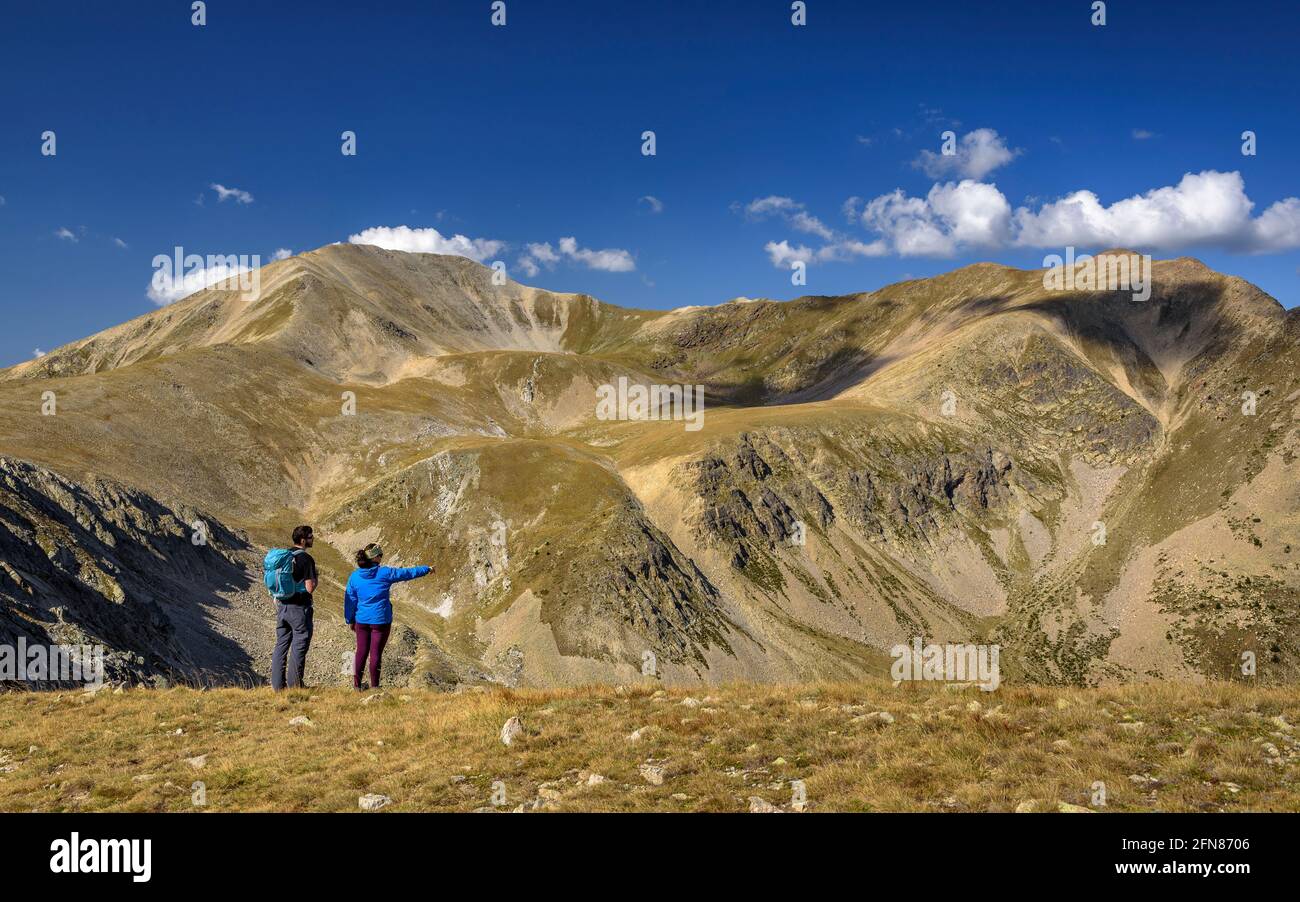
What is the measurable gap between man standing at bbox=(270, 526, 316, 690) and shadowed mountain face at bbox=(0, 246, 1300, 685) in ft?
80.1

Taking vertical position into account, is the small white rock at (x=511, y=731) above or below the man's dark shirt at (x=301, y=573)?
below

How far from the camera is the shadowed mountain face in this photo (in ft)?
233

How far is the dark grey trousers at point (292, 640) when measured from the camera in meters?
18.6

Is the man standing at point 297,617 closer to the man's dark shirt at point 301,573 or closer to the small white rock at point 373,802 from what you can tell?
the man's dark shirt at point 301,573

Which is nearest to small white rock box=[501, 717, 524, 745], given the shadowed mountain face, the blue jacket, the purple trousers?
the blue jacket

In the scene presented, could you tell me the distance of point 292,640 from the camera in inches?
762

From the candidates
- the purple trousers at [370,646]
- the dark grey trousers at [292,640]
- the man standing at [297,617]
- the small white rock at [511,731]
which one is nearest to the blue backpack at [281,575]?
the man standing at [297,617]

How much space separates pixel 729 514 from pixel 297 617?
98.1 meters

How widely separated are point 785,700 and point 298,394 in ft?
501

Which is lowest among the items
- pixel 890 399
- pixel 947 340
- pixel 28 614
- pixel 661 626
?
pixel 661 626

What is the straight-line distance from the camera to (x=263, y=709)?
17.0 metres

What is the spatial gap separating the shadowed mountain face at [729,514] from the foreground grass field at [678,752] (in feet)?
92.7
